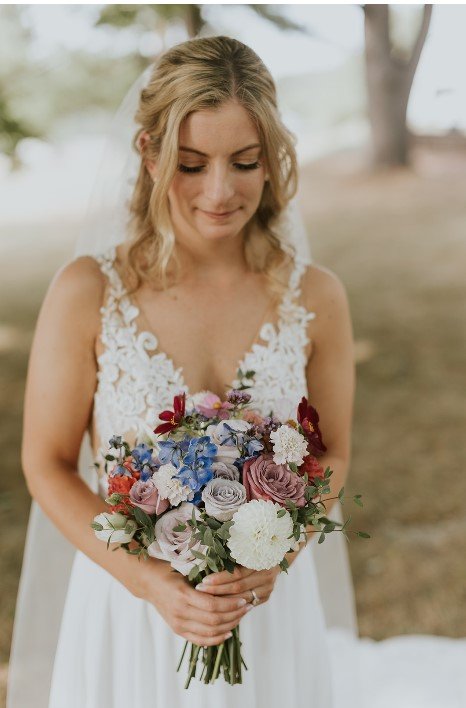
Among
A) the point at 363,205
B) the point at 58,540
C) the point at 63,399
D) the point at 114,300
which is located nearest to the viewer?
the point at 63,399

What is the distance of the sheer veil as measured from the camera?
2.61 m

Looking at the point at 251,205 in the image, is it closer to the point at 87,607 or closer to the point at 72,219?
the point at 87,607

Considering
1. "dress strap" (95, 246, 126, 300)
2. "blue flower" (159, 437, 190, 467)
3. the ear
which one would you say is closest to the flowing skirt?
"blue flower" (159, 437, 190, 467)

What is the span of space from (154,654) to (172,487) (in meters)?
0.78

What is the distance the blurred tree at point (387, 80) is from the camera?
800 centimetres

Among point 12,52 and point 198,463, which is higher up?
point 198,463

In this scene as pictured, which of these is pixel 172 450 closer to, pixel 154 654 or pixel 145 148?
pixel 154 654

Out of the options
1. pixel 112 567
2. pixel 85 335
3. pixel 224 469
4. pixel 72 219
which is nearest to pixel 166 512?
pixel 224 469

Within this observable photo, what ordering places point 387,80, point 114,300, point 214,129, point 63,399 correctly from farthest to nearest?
point 387,80 → point 114,300 → point 63,399 → point 214,129

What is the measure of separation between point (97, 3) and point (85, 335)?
4441 mm

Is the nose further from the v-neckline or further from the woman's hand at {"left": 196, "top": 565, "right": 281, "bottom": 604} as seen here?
the woman's hand at {"left": 196, "top": 565, "right": 281, "bottom": 604}

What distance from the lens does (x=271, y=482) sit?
173cm

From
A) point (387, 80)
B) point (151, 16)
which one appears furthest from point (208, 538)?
point (387, 80)

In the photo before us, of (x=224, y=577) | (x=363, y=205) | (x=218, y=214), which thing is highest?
(x=218, y=214)
